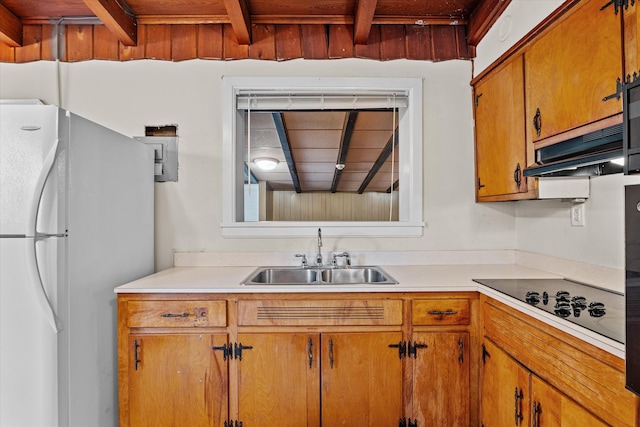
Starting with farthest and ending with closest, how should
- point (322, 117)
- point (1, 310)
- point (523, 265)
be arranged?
1. point (322, 117)
2. point (523, 265)
3. point (1, 310)

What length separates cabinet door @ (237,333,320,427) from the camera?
170cm

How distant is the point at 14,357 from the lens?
55.9 inches

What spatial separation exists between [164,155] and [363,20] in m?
1.47

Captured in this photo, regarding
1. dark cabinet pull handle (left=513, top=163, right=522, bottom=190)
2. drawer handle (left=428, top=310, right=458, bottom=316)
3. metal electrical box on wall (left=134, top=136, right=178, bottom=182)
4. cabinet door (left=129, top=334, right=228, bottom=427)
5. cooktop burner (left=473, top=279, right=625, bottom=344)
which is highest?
metal electrical box on wall (left=134, top=136, right=178, bottom=182)

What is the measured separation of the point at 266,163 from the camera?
11.5ft

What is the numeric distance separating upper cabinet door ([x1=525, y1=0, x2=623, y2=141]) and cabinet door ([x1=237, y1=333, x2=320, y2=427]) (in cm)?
144

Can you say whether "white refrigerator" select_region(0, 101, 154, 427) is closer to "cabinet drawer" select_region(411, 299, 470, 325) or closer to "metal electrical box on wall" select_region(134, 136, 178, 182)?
"metal electrical box on wall" select_region(134, 136, 178, 182)

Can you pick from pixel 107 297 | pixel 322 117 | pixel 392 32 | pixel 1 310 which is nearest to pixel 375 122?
pixel 322 117

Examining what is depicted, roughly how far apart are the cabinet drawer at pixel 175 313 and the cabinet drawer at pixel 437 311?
93 cm

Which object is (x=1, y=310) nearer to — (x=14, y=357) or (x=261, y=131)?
(x=14, y=357)

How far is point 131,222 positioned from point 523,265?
2.35 meters

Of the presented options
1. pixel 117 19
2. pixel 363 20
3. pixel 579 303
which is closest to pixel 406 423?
pixel 579 303

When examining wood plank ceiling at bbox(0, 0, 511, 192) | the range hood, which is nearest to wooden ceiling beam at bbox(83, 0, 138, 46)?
wood plank ceiling at bbox(0, 0, 511, 192)

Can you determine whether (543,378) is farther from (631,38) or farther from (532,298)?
(631,38)
